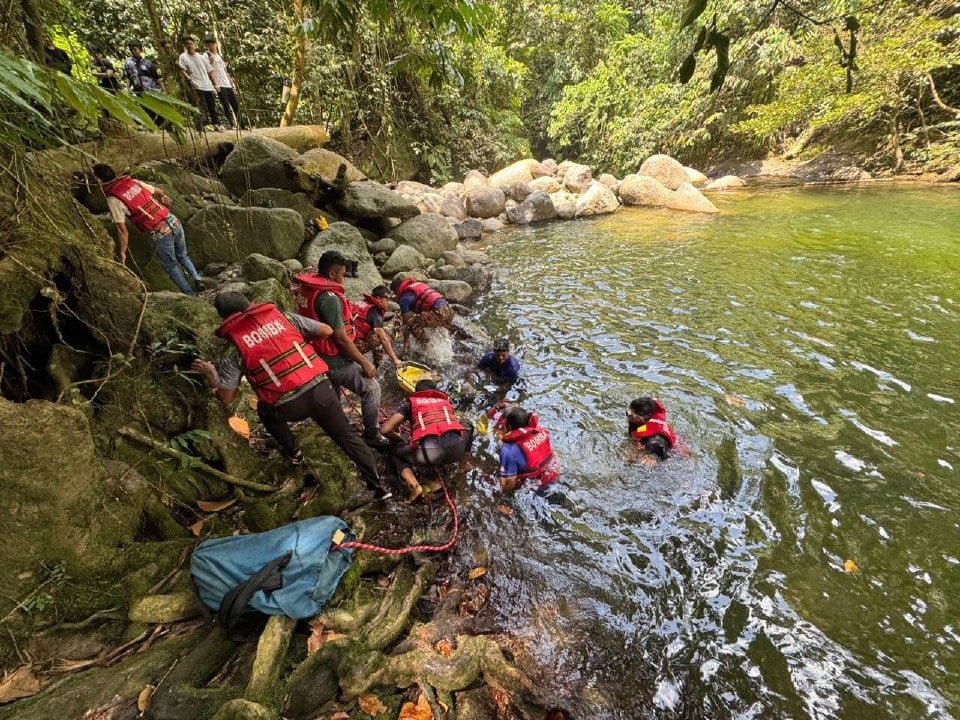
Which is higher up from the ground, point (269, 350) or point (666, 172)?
point (269, 350)

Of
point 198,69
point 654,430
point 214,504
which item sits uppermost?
point 198,69

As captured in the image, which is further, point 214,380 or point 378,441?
point 378,441

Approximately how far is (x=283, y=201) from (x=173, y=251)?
14.1 feet

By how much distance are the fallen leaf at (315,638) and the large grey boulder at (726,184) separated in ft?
92.1

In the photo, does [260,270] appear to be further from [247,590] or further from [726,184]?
[726,184]

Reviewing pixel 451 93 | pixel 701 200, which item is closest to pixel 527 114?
pixel 451 93

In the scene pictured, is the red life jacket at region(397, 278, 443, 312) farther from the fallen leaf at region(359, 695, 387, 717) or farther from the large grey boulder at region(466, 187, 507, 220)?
the large grey boulder at region(466, 187, 507, 220)

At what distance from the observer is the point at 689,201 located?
19.8 meters

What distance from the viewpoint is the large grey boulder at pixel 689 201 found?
19188 mm

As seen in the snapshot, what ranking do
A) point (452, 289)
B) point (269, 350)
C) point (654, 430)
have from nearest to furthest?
point (269, 350), point (654, 430), point (452, 289)

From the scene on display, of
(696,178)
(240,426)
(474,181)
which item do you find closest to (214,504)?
(240,426)

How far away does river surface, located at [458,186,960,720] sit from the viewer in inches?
133

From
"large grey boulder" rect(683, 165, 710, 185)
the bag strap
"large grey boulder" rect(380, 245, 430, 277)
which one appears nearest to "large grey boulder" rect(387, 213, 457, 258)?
"large grey boulder" rect(380, 245, 430, 277)

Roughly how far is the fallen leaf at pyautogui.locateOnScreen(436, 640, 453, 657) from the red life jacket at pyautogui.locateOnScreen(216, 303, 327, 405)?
245cm
